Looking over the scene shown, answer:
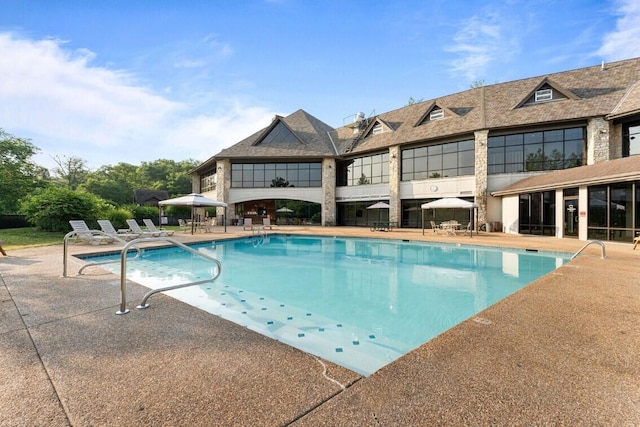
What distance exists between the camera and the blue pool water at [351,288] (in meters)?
4.67

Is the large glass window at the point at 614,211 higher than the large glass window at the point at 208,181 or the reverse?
the reverse

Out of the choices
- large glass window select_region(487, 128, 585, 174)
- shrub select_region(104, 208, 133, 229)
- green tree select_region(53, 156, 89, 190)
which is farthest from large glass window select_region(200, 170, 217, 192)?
green tree select_region(53, 156, 89, 190)

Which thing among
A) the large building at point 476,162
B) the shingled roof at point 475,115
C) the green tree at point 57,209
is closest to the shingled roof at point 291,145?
the shingled roof at point 475,115

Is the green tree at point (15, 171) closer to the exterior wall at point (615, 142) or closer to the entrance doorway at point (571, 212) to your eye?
the entrance doorway at point (571, 212)

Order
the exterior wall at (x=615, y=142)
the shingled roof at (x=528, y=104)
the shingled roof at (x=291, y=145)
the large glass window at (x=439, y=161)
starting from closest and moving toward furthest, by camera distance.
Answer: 1. the exterior wall at (x=615, y=142)
2. the shingled roof at (x=528, y=104)
3. the large glass window at (x=439, y=161)
4. the shingled roof at (x=291, y=145)

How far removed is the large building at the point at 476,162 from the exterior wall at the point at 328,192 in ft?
0.29

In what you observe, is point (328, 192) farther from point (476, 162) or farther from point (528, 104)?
point (528, 104)

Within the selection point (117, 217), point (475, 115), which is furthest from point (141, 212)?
point (475, 115)

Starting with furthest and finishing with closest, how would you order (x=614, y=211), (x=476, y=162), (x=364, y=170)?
(x=364, y=170) < (x=476, y=162) < (x=614, y=211)

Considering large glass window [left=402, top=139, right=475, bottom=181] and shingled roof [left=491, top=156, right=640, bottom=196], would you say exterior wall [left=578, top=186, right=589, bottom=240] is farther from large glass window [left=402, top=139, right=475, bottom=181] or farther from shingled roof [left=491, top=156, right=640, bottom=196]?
large glass window [left=402, top=139, right=475, bottom=181]

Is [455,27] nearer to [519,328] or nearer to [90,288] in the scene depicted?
[519,328]

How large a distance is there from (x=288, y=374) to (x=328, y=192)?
78.2 ft

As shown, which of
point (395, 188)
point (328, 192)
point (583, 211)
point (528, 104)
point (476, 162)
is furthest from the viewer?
point (328, 192)

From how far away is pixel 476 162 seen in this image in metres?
19.6
